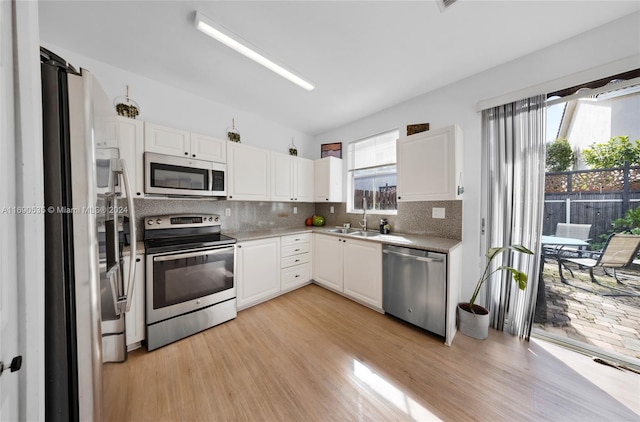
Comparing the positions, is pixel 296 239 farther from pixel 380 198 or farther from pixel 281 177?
pixel 380 198

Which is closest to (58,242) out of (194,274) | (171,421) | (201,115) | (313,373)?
(171,421)

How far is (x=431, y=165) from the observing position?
88.4 inches

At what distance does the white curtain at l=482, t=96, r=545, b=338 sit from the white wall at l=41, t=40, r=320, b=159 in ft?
9.84

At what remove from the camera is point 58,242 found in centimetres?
69

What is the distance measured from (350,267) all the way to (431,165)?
156cm

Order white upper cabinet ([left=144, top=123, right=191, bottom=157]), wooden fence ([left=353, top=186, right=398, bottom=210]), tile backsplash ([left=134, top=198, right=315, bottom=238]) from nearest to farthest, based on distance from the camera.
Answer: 1. white upper cabinet ([left=144, top=123, right=191, bottom=157])
2. tile backsplash ([left=134, top=198, right=315, bottom=238])
3. wooden fence ([left=353, top=186, right=398, bottom=210])

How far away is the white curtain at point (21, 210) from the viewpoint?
1.71ft

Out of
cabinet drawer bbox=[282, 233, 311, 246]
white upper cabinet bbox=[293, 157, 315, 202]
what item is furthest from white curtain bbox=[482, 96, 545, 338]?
white upper cabinet bbox=[293, 157, 315, 202]

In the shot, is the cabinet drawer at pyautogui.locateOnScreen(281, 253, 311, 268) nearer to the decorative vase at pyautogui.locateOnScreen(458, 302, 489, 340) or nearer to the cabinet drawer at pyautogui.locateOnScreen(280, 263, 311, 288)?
the cabinet drawer at pyautogui.locateOnScreen(280, 263, 311, 288)

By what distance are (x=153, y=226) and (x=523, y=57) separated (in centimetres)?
405

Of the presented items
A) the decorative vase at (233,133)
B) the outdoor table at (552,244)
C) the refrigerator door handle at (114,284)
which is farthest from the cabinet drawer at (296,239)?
the outdoor table at (552,244)

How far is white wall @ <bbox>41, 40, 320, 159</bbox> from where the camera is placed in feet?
6.75

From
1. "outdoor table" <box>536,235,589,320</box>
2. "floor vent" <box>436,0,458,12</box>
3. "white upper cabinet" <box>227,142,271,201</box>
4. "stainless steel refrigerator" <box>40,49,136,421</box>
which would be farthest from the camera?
"white upper cabinet" <box>227,142,271,201</box>

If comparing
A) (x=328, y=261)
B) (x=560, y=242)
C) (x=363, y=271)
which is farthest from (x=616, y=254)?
(x=328, y=261)
